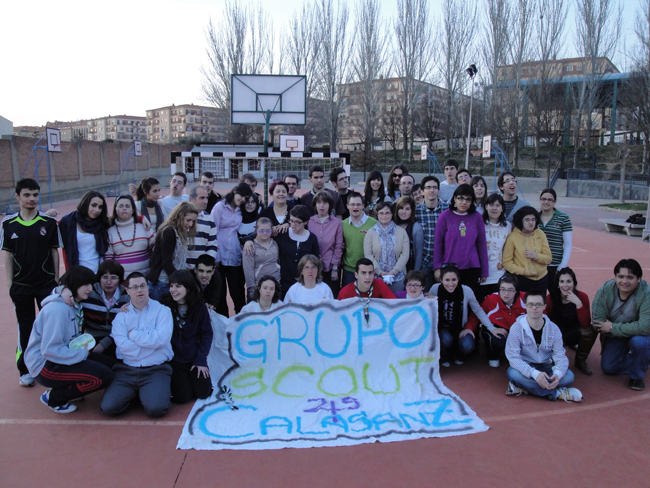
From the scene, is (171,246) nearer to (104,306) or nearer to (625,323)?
(104,306)

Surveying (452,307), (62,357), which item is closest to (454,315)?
(452,307)

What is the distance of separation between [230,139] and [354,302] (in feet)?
124

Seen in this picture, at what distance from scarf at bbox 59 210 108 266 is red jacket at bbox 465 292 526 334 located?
385cm

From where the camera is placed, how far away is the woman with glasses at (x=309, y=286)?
15.2ft

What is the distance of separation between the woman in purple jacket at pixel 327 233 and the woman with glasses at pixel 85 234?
7.28 ft

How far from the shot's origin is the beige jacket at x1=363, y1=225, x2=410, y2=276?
5.21 meters

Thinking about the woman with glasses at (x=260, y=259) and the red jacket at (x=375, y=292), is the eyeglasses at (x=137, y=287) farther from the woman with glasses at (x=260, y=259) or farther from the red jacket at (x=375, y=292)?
the red jacket at (x=375, y=292)

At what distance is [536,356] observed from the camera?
4309 mm

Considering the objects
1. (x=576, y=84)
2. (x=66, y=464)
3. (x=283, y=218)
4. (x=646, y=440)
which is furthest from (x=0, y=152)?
(x=576, y=84)

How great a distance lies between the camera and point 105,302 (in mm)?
4293

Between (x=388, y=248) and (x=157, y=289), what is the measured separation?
2500mm

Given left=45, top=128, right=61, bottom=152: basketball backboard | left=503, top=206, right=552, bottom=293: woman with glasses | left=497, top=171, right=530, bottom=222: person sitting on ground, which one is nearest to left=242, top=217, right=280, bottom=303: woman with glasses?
left=503, top=206, right=552, bottom=293: woman with glasses

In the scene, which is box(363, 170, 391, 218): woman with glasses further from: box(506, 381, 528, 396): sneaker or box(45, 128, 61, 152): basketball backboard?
box(45, 128, 61, 152): basketball backboard

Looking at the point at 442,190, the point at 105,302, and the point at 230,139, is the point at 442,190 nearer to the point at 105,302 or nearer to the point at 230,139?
the point at 105,302
